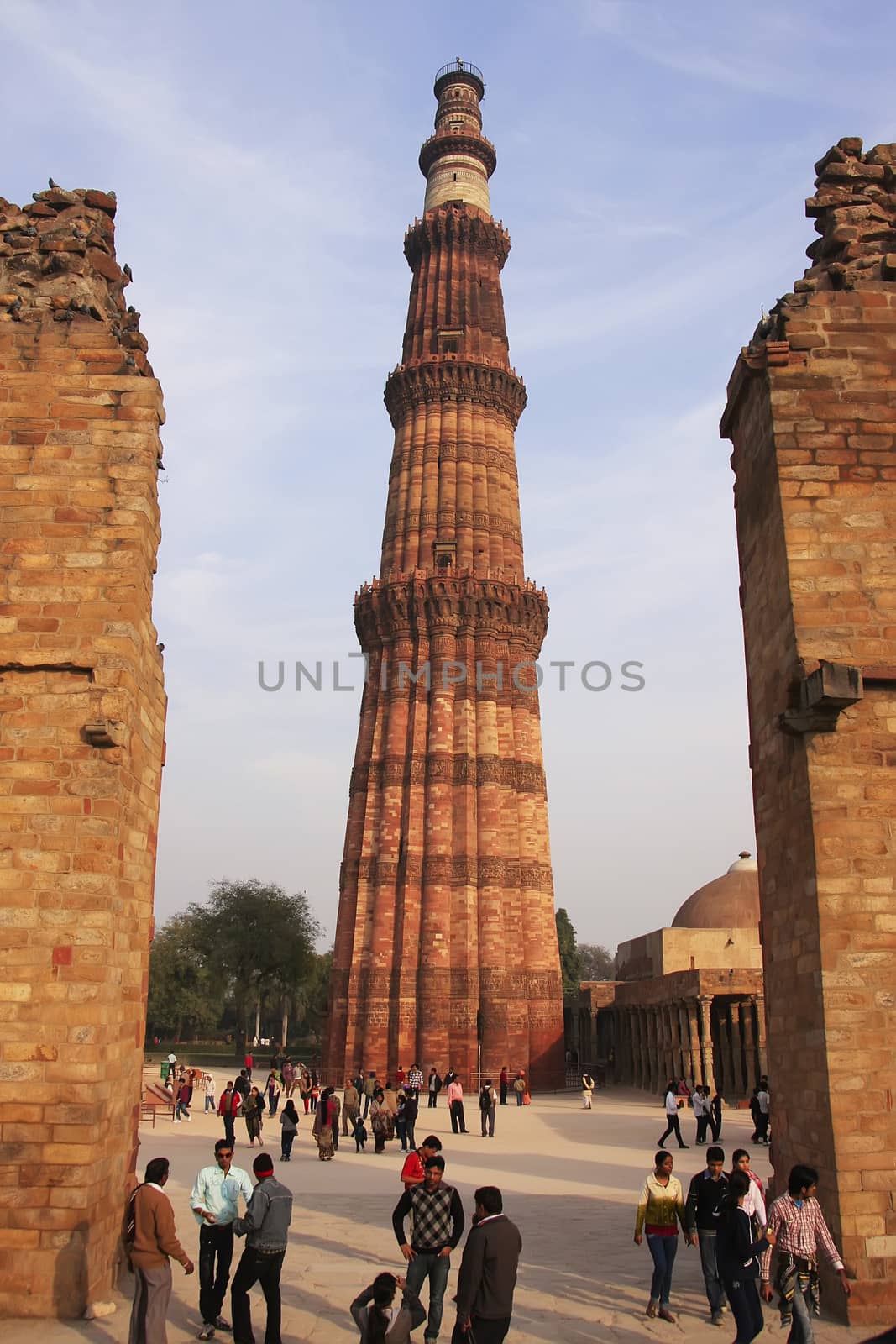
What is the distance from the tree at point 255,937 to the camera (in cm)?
4706

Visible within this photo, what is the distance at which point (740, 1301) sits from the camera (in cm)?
621

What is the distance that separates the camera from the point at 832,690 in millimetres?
7641

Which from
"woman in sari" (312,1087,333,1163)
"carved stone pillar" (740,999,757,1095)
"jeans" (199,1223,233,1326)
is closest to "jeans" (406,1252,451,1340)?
"jeans" (199,1223,233,1326)

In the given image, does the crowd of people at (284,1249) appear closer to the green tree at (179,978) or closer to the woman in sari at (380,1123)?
the woman in sari at (380,1123)

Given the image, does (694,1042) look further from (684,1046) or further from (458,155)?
(458,155)

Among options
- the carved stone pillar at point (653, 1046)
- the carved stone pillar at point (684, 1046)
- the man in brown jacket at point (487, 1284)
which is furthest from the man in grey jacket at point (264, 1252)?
the carved stone pillar at point (653, 1046)

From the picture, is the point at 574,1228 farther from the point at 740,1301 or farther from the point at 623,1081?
the point at 623,1081

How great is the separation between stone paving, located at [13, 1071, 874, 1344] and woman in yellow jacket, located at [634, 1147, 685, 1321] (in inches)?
6.5

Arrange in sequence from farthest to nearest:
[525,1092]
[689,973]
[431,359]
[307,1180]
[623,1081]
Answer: [431,359] < [623,1081] < [525,1092] < [689,973] < [307,1180]

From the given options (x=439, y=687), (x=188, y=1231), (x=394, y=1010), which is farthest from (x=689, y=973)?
(x=188, y=1231)

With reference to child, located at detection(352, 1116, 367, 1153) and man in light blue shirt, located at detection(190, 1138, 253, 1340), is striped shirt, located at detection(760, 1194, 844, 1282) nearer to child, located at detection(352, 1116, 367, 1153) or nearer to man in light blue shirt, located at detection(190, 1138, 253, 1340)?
man in light blue shirt, located at detection(190, 1138, 253, 1340)

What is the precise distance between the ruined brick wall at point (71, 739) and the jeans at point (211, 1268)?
2.37 feet

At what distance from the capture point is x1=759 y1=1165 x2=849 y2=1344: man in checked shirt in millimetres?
5988

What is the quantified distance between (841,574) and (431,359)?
29866 mm
